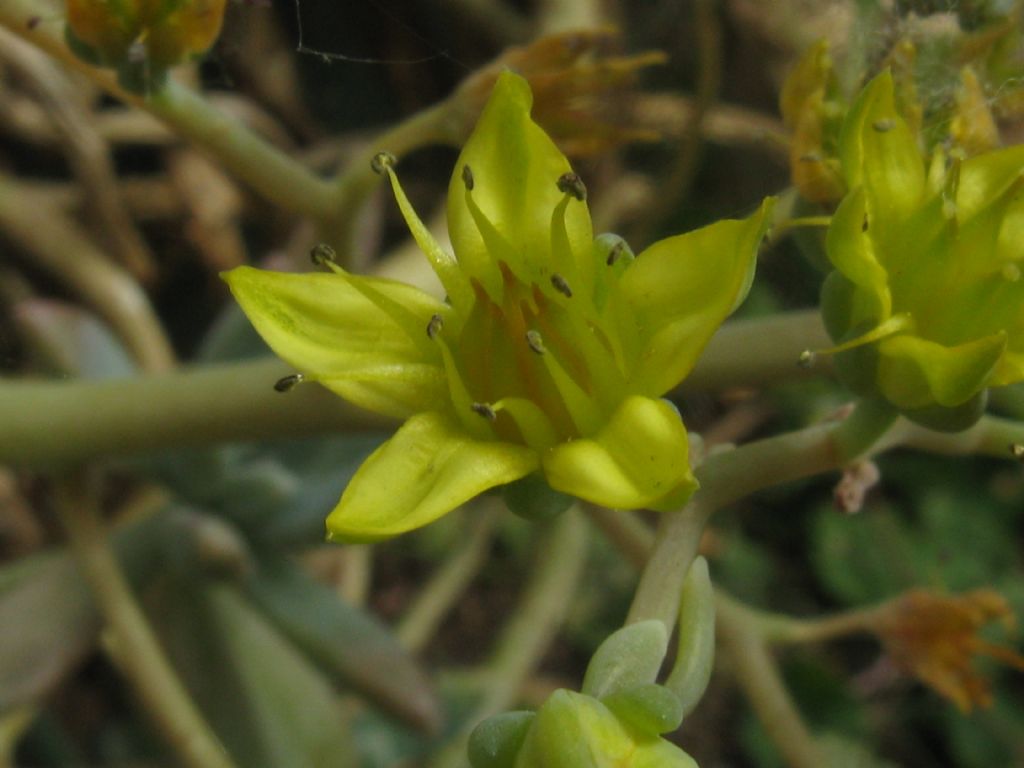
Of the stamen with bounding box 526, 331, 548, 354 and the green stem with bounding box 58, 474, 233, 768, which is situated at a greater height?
the stamen with bounding box 526, 331, 548, 354

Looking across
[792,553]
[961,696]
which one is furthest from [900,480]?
[961,696]

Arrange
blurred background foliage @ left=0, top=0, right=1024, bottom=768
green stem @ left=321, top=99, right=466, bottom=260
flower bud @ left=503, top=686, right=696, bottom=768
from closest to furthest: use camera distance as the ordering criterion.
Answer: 1. flower bud @ left=503, top=686, right=696, bottom=768
2. green stem @ left=321, top=99, right=466, bottom=260
3. blurred background foliage @ left=0, top=0, right=1024, bottom=768

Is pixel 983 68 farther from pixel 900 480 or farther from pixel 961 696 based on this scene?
pixel 900 480

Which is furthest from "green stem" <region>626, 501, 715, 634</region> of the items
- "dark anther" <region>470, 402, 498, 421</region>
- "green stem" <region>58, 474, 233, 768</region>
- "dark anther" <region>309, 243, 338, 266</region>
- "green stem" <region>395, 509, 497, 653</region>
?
"green stem" <region>395, 509, 497, 653</region>

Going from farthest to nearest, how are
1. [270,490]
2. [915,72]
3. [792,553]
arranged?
[792,553] → [270,490] → [915,72]

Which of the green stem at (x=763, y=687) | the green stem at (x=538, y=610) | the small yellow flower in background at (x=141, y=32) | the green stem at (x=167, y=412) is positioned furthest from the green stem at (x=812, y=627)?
the small yellow flower in background at (x=141, y=32)

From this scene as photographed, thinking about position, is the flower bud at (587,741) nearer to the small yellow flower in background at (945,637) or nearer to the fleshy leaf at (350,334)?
the fleshy leaf at (350,334)

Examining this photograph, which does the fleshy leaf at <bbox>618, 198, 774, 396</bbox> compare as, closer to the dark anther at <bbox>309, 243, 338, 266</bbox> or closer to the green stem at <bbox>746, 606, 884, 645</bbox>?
the dark anther at <bbox>309, 243, 338, 266</bbox>
